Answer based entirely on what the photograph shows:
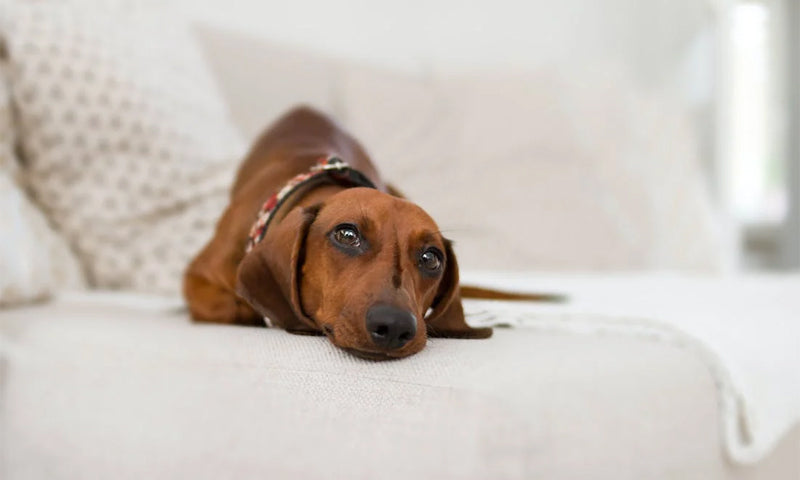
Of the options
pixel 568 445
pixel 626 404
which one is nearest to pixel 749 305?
pixel 626 404

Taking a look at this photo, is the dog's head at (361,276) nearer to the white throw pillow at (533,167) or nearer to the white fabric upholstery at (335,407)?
the white fabric upholstery at (335,407)

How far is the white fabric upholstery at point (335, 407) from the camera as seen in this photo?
0.68 m

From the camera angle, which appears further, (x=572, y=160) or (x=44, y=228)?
A: (x=572, y=160)

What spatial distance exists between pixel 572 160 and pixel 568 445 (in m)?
1.58

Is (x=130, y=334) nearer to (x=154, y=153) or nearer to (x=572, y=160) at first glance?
(x=154, y=153)

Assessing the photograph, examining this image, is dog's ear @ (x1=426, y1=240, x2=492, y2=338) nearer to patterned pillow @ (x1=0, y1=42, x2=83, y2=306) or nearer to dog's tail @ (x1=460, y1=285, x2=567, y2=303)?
dog's tail @ (x1=460, y1=285, x2=567, y2=303)

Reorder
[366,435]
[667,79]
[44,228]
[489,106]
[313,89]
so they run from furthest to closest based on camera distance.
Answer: [667,79] < [489,106] < [313,89] < [44,228] < [366,435]

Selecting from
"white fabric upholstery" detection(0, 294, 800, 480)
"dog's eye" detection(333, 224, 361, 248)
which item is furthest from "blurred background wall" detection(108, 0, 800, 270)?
"dog's eye" detection(333, 224, 361, 248)

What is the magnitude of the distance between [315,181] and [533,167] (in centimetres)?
138

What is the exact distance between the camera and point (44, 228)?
56.2 inches

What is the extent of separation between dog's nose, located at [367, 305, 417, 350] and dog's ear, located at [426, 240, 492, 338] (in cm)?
8

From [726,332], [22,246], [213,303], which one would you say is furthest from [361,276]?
[22,246]

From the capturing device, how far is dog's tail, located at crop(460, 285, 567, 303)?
3.16 feet

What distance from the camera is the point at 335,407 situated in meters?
0.70
